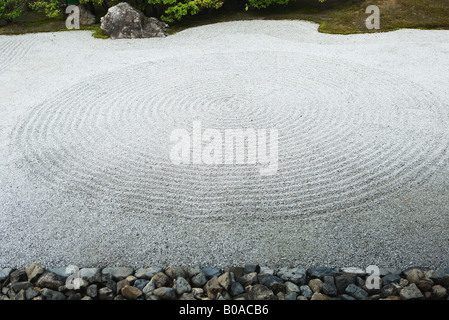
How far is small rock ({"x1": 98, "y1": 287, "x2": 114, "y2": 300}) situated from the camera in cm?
435

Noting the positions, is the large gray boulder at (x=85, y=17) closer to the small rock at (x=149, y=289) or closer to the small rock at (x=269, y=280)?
the small rock at (x=149, y=289)

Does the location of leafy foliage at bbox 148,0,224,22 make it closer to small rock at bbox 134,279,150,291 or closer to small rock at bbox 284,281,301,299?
small rock at bbox 134,279,150,291

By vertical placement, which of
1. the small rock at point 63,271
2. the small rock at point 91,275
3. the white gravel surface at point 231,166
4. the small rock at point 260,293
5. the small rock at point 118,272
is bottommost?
the small rock at point 260,293

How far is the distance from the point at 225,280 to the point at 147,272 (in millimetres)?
1000

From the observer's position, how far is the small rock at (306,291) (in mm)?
4297

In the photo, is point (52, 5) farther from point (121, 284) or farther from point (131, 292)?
point (131, 292)

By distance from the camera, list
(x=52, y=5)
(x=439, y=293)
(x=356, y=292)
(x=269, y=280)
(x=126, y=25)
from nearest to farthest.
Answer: (x=439, y=293)
(x=356, y=292)
(x=269, y=280)
(x=126, y=25)
(x=52, y=5)

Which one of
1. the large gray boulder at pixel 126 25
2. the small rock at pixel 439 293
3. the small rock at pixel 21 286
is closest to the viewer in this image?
the small rock at pixel 439 293

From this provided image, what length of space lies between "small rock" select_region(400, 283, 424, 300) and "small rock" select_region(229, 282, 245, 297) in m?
1.79

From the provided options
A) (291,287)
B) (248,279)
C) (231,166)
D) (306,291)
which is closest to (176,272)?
(248,279)

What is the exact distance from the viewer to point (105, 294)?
4.37 m

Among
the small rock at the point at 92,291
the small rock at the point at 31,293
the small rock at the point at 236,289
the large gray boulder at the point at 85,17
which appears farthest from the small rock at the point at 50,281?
the large gray boulder at the point at 85,17

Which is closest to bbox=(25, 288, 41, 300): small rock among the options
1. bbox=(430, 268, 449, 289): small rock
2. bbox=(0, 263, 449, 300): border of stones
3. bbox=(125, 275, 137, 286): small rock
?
bbox=(0, 263, 449, 300): border of stones

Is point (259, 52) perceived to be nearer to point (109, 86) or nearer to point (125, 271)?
point (109, 86)
